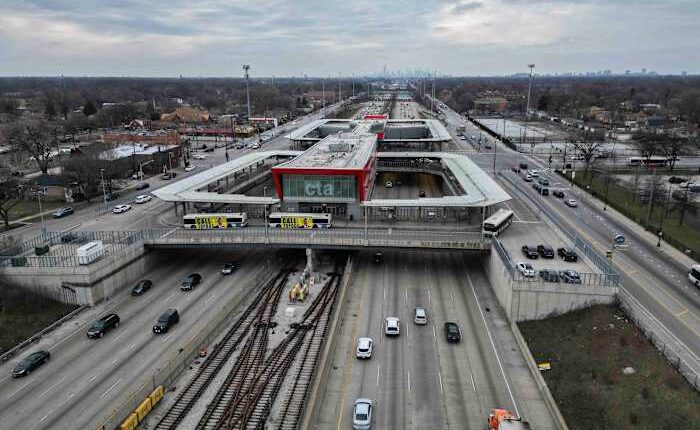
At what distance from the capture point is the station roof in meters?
60.7

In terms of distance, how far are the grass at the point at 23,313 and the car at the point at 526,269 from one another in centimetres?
3901

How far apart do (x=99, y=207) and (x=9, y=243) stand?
59.9ft

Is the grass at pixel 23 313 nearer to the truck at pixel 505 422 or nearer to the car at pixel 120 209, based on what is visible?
the car at pixel 120 209

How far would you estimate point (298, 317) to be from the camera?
4159 cm

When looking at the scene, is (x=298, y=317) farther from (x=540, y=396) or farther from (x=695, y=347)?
(x=695, y=347)

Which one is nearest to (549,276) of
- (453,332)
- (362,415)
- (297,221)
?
(453,332)

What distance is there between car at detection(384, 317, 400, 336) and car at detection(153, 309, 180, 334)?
17308mm

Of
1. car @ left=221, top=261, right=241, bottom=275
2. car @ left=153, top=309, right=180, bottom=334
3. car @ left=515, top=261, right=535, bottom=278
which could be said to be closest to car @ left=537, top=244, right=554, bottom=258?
car @ left=515, top=261, right=535, bottom=278

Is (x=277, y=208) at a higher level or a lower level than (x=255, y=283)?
higher

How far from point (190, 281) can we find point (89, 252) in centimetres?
933

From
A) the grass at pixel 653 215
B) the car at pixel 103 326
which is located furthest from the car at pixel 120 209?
the grass at pixel 653 215

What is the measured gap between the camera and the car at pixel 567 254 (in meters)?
43.1

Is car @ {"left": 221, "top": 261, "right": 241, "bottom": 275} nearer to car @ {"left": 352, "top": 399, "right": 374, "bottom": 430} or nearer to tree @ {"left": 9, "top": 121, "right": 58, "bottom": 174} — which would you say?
car @ {"left": 352, "top": 399, "right": 374, "bottom": 430}

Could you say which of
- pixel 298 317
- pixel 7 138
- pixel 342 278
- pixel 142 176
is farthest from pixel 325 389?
pixel 7 138
